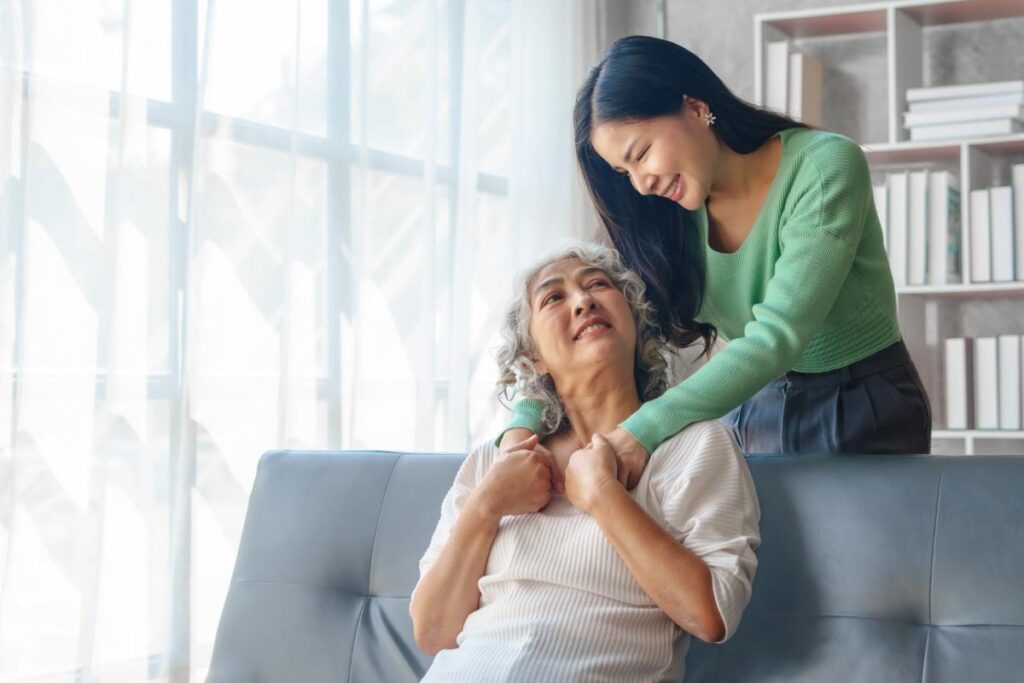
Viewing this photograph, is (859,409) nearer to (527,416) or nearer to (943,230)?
(527,416)

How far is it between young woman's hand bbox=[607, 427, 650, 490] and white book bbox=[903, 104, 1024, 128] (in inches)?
91.8

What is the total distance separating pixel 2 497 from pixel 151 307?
1.61 ft

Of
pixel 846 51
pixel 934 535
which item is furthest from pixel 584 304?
pixel 846 51

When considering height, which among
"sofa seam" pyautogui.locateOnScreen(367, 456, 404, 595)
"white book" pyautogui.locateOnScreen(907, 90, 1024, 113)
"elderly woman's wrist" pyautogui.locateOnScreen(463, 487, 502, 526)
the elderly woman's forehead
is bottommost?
"sofa seam" pyautogui.locateOnScreen(367, 456, 404, 595)

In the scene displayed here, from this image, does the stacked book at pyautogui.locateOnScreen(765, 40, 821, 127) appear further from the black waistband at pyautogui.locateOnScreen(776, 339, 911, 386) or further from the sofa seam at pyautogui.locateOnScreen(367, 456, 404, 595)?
the sofa seam at pyautogui.locateOnScreen(367, 456, 404, 595)

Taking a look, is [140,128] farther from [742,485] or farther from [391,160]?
[742,485]

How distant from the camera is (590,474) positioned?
5.10 ft

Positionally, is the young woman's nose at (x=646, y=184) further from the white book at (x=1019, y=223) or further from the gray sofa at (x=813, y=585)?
the white book at (x=1019, y=223)

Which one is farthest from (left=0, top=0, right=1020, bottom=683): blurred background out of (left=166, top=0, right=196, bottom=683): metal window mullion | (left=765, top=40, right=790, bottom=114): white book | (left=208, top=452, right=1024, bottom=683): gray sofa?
(left=765, top=40, right=790, bottom=114): white book

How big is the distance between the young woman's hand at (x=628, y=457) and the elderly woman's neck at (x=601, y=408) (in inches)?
6.2

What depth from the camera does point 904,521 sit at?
1.57 metres

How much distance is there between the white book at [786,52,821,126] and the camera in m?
3.75

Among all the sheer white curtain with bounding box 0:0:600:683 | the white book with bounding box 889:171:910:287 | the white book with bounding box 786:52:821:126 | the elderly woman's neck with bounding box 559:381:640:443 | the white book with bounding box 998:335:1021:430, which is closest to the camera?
the elderly woman's neck with bounding box 559:381:640:443

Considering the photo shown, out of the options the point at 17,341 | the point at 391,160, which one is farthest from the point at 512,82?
the point at 17,341
